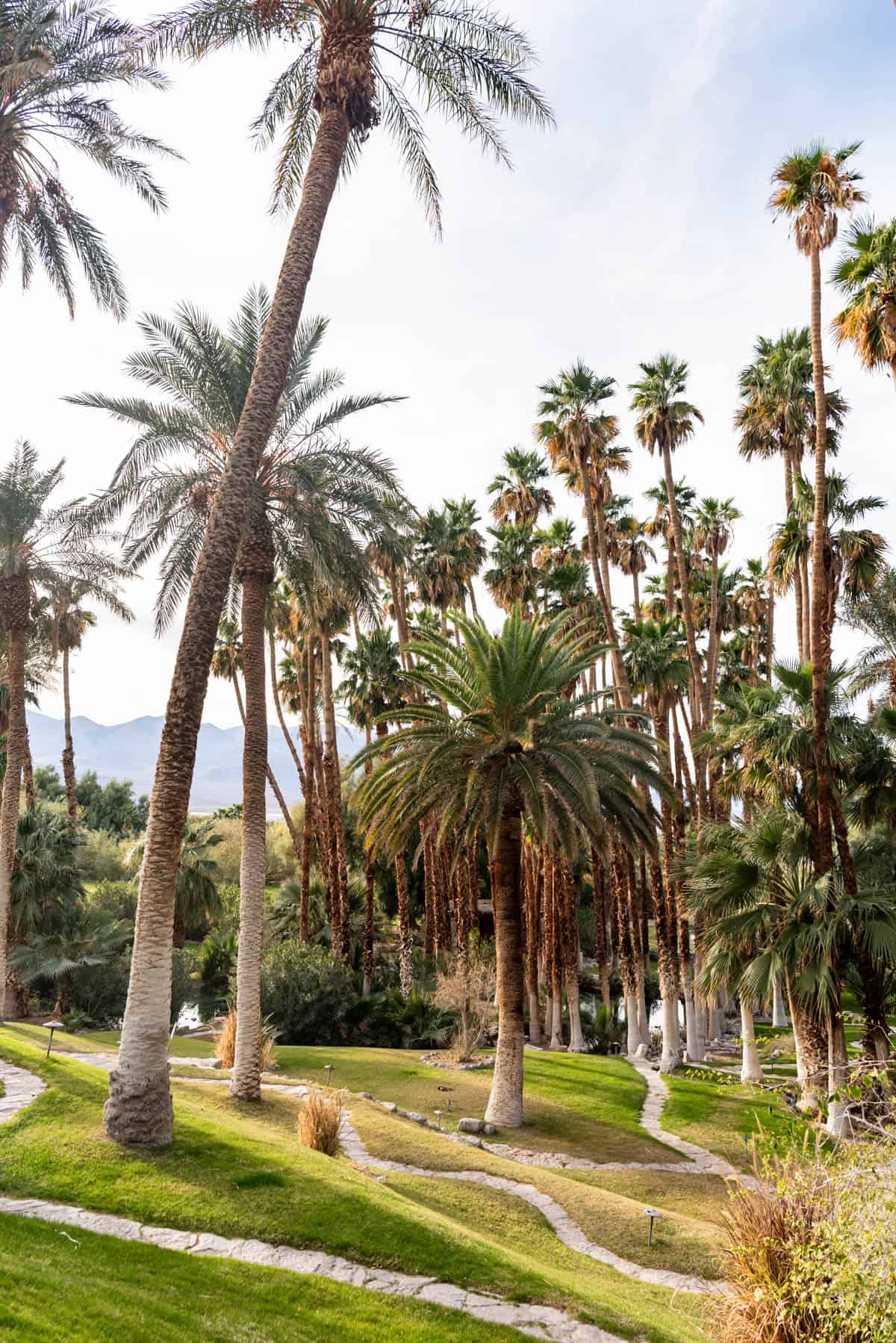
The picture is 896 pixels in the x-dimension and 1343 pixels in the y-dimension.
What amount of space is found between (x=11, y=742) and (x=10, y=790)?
59.9 inches

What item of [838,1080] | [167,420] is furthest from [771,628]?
[167,420]

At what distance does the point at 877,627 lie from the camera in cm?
2991

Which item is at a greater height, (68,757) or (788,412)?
(788,412)

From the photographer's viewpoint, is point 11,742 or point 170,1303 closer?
point 170,1303

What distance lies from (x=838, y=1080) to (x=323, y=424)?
18.6 m

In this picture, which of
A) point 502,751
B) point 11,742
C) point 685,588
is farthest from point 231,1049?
point 685,588

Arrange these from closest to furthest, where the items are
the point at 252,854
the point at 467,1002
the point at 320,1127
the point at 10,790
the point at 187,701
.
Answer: the point at 187,701 < the point at 320,1127 < the point at 252,854 < the point at 10,790 < the point at 467,1002

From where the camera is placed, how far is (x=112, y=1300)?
7.32 meters

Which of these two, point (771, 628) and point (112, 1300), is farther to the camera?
point (771, 628)

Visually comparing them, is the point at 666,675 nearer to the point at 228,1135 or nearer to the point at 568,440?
the point at 568,440

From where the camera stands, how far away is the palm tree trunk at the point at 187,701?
11766 millimetres

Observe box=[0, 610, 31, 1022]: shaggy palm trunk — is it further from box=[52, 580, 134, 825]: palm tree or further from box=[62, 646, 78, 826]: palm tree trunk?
box=[62, 646, 78, 826]: palm tree trunk

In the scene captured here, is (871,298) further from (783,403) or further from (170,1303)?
(170,1303)

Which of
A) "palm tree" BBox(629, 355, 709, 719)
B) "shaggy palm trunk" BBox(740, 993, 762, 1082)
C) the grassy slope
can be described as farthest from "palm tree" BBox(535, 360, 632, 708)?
the grassy slope
